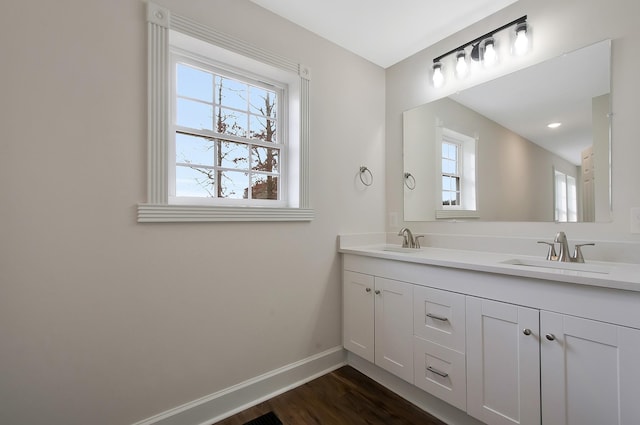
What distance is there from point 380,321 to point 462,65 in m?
1.88

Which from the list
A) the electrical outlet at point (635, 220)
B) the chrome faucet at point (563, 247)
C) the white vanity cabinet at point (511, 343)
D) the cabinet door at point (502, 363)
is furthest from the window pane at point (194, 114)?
the electrical outlet at point (635, 220)

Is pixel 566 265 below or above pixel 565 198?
below

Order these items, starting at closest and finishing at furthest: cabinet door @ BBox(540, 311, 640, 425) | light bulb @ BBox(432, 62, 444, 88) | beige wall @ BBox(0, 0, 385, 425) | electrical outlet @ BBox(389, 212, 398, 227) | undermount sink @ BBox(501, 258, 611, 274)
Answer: cabinet door @ BBox(540, 311, 640, 425)
beige wall @ BBox(0, 0, 385, 425)
undermount sink @ BBox(501, 258, 611, 274)
light bulb @ BBox(432, 62, 444, 88)
electrical outlet @ BBox(389, 212, 398, 227)

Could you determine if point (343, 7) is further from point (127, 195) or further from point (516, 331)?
point (516, 331)

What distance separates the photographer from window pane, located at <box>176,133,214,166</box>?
5.40ft

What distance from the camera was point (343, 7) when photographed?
1798mm

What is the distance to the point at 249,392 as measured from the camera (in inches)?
67.6

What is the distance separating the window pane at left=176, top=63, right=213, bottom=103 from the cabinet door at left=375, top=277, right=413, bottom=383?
1.63 metres

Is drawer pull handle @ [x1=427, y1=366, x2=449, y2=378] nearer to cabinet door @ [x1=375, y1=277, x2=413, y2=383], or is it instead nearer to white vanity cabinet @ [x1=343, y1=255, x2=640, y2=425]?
white vanity cabinet @ [x1=343, y1=255, x2=640, y2=425]

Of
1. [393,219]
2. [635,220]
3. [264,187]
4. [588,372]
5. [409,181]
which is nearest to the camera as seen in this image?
[588,372]

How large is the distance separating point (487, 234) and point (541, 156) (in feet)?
1.88

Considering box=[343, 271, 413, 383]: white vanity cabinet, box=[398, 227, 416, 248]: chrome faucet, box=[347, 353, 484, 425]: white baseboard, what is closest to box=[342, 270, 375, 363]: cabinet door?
box=[343, 271, 413, 383]: white vanity cabinet

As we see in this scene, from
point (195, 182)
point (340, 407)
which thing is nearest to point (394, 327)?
point (340, 407)

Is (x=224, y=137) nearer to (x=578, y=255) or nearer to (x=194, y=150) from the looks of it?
(x=194, y=150)
